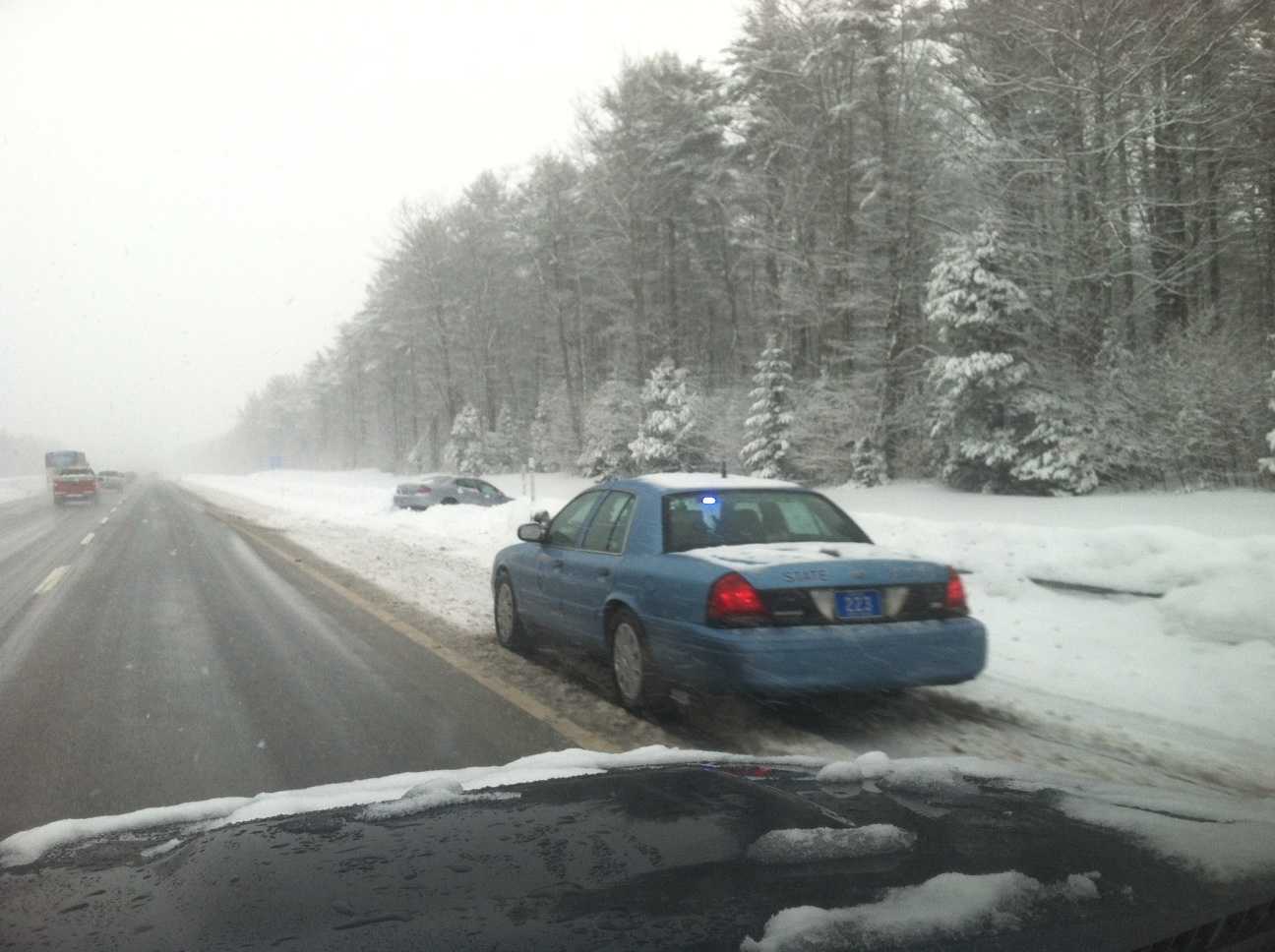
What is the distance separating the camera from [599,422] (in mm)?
38031

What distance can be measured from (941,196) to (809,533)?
22.3 metres

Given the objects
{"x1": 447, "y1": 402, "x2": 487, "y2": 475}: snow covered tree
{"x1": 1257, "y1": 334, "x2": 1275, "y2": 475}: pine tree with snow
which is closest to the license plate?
{"x1": 1257, "y1": 334, "x2": 1275, "y2": 475}: pine tree with snow

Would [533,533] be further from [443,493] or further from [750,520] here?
[443,493]

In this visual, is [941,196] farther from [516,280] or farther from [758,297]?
[516,280]

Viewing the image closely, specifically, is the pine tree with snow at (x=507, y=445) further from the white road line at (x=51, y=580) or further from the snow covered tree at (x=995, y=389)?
the white road line at (x=51, y=580)

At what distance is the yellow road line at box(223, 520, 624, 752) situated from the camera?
529cm

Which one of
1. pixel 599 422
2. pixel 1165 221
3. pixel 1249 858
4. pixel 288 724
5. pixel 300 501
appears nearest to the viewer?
pixel 1249 858

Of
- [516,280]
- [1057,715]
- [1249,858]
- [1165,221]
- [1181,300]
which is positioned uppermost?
[516,280]

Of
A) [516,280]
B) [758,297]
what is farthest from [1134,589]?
[516,280]

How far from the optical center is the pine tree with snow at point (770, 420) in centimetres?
2722

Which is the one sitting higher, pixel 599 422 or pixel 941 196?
pixel 941 196

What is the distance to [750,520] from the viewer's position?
6059 mm

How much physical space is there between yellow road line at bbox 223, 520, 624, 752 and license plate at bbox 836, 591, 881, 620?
1.45m

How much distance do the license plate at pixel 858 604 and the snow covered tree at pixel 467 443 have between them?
46307 millimetres
